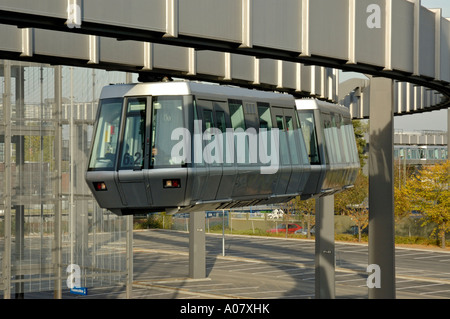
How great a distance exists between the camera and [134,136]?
1528 centimetres

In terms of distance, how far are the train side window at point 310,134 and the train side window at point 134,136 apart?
7.32 metres

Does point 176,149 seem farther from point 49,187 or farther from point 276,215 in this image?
point 276,215

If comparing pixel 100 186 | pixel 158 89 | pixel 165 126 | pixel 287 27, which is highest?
pixel 287 27

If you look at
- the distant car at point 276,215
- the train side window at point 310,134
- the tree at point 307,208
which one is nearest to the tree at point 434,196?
the tree at point 307,208

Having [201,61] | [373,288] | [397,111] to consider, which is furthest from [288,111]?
[397,111]

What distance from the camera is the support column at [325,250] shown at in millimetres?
36031

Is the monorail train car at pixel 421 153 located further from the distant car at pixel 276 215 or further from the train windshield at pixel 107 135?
the train windshield at pixel 107 135

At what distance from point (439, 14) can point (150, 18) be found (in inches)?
412

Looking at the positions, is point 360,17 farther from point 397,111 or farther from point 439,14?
point 397,111

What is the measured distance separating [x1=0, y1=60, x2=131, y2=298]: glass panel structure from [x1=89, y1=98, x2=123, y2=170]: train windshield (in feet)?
41.1

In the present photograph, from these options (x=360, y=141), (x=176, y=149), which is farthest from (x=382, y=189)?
(x=360, y=141)

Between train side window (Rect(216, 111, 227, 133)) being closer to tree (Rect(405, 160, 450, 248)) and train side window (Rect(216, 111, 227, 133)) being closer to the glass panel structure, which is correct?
the glass panel structure

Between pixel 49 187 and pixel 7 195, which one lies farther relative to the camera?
pixel 49 187

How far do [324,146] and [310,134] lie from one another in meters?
0.71
